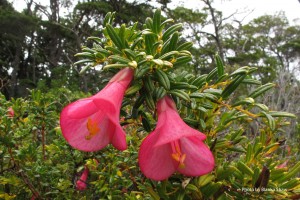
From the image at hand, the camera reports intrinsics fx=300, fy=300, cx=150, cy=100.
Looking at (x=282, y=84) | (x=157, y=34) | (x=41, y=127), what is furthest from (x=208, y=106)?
(x=282, y=84)

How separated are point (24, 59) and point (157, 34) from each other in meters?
20.3

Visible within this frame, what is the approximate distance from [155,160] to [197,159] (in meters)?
0.11

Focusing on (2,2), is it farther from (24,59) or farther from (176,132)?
(176,132)

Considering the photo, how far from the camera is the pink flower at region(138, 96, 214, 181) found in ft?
2.36

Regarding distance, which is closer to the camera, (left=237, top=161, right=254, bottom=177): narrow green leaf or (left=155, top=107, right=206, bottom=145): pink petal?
(left=155, top=107, right=206, bottom=145): pink petal

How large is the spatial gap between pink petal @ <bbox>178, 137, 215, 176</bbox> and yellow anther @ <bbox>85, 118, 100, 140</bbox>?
236 millimetres

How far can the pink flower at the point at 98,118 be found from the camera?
27.7 inches

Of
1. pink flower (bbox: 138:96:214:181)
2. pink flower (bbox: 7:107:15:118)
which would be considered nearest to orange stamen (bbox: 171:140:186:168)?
pink flower (bbox: 138:96:214:181)

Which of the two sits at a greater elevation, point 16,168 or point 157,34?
point 157,34

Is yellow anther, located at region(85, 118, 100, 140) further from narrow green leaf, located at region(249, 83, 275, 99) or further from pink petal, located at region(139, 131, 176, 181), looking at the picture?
narrow green leaf, located at region(249, 83, 275, 99)

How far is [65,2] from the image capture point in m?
17.9

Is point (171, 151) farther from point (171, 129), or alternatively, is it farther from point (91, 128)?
point (91, 128)

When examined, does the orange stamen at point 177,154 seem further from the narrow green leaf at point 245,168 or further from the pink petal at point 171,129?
the narrow green leaf at point 245,168

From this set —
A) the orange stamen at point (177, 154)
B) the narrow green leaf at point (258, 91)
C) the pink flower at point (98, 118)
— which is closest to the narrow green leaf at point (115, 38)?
the pink flower at point (98, 118)
